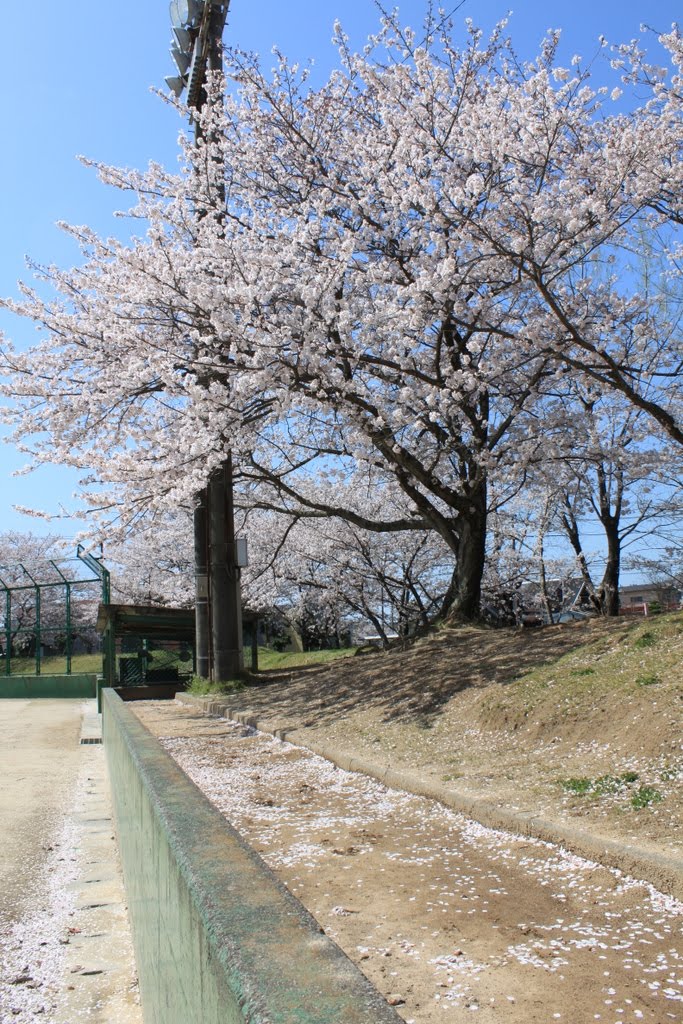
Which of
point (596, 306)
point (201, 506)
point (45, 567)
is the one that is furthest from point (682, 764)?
point (45, 567)

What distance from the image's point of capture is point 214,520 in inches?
650

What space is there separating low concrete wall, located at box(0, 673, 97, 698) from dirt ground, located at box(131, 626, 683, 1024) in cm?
1345

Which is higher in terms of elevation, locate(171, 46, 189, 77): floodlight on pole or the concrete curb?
locate(171, 46, 189, 77): floodlight on pole

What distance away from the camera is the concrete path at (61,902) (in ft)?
12.5

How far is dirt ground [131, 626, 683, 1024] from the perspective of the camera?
3.38 metres

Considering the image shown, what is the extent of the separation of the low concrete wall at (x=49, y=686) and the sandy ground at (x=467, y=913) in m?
17.5

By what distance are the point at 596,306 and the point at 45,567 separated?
109 feet

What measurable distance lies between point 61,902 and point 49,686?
1976cm

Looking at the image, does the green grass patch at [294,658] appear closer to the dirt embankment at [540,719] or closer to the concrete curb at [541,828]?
the dirt embankment at [540,719]

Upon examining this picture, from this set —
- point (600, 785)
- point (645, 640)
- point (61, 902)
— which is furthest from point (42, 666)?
point (600, 785)

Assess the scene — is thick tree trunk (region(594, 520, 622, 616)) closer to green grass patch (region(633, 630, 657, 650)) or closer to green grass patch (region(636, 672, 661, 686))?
green grass patch (region(633, 630, 657, 650))

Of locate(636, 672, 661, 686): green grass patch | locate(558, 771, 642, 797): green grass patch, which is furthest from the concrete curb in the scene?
locate(636, 672, 661, 686): green grass patch

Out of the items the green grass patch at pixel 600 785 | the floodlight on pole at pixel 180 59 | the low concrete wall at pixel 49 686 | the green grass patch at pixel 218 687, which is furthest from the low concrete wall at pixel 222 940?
the low concrete wall at pixel 49 686

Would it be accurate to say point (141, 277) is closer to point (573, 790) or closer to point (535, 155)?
point (535, 155)
